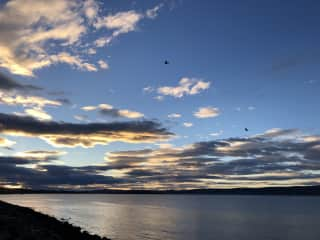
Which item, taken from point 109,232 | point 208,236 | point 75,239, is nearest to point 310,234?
point 208,236

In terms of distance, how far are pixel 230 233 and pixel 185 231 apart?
818 centimetres

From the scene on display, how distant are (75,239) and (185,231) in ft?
99.9

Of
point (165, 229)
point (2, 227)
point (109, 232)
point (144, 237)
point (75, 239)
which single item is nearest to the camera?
point (2, 227)

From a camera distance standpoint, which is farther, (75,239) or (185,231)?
(185,231)

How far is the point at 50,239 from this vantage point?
111 feet

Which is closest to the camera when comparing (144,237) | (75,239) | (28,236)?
(28,236)

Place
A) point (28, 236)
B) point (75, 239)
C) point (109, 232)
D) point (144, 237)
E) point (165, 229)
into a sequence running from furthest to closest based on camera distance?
point (165, 229)
point (109, 232)
point (144, 237)
point (75, 239)
point (28, 236)

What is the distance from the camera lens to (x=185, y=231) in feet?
218

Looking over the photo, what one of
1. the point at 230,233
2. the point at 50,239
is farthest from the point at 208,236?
the point at 50,239

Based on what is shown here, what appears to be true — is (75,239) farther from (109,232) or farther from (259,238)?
(259,238)

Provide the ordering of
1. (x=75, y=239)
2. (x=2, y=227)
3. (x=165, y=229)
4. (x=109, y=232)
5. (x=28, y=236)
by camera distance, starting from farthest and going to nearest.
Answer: (x=165, y=229), (x=109, y=232), (x=75, y=239), (x=2, y=227), (x=28, y=236)

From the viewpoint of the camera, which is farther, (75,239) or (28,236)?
(75,239)

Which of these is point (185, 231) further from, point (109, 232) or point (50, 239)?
point (50, 239)

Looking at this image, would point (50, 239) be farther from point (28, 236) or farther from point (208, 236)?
point (208, 236)
